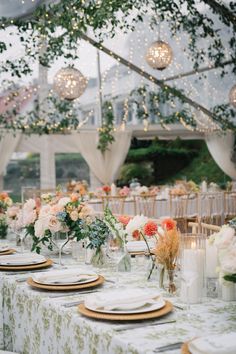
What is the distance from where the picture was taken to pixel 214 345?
146 cm

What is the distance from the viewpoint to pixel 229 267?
1.84m

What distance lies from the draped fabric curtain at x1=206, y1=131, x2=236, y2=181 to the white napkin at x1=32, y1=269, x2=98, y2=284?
952 centimetres

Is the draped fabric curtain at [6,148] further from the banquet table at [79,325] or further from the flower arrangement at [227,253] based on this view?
the flower arrangement at [227,253]

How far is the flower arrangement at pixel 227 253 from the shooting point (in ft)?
6.04

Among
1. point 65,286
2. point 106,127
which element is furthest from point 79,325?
point 106,127

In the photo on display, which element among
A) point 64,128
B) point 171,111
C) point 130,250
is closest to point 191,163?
point 171,111

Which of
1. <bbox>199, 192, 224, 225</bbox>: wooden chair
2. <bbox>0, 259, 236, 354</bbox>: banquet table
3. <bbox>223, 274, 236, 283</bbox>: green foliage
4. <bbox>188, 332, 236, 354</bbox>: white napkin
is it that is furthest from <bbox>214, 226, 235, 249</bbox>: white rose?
<bbox>199, 192, 224, 225</bbox>: wooden chair

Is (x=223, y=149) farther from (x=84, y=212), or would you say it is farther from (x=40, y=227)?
(x=40, y=227)

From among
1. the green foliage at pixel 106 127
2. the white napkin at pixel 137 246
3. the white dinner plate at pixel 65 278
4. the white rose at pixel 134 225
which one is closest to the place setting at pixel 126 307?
the white dinner plate at pixel 65 278

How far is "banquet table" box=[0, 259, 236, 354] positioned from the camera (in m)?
1.67

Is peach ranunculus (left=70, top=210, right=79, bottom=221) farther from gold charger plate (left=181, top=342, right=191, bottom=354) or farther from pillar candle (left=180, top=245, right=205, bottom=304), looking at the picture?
gold charger plate (left=181, top=342, right=191, bottom=354)

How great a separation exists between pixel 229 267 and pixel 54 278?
2.77ft

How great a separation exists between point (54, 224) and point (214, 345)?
1.57m

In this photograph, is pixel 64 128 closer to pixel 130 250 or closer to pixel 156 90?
pixel 156 90
